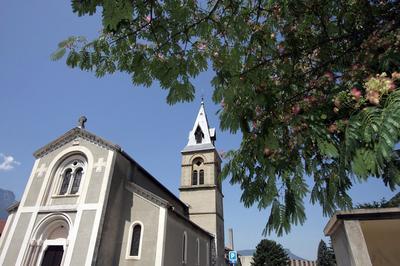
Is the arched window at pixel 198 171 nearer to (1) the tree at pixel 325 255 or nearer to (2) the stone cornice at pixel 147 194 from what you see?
(2) the stone cornice at pixel 147 194

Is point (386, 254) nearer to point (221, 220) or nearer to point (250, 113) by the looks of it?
point (250, 113)

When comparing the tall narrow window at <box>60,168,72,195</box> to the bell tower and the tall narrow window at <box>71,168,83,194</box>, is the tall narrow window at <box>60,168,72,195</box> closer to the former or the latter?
the tall narrow window at <box>71,168,83,194</box>

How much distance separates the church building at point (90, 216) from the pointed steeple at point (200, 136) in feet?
38.3

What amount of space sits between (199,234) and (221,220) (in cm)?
737

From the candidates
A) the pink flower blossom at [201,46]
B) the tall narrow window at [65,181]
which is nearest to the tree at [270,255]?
the tall narrow window at [65,181]

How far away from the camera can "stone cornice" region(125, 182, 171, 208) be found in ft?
54.0

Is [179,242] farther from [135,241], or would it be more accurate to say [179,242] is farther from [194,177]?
[194,177]

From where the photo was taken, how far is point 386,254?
3607 millimetres

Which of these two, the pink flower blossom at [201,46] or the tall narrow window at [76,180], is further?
the tall narrow window at [76,180]

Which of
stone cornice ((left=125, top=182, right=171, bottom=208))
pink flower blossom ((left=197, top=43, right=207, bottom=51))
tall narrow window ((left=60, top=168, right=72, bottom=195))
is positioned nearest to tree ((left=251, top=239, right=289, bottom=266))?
stone cornice ((left=125, top=182, right=171, bottom=208))

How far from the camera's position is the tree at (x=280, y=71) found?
8.32 ft

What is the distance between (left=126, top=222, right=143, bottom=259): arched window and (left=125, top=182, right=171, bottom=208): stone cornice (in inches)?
65.6

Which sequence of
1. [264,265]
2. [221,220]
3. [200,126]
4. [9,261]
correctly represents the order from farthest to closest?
[264,265]
[200,126]
[221,220]
[9,261]

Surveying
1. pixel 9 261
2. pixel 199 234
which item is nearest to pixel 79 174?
pixel 9 261
